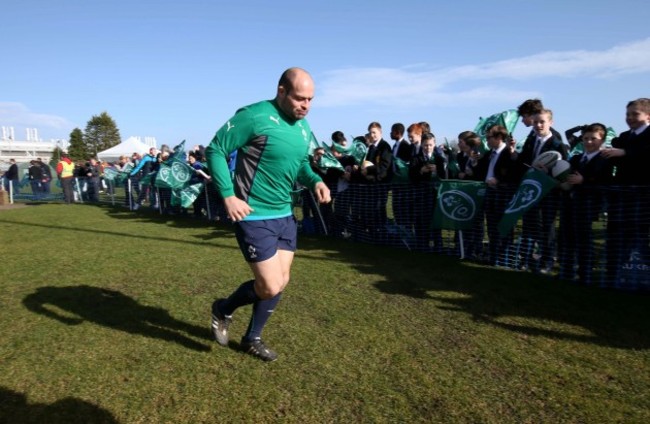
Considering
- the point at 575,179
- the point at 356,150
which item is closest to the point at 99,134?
the point at 356,150

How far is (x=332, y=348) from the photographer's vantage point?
12.0ft

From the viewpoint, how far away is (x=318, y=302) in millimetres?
4816

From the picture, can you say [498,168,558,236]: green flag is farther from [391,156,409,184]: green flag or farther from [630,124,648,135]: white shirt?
[391,156,409,184]: green flag

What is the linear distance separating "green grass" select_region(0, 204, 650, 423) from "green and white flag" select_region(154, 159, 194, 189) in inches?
213

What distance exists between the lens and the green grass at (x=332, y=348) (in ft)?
9.26

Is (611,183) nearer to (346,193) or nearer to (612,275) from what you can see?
(612,275)

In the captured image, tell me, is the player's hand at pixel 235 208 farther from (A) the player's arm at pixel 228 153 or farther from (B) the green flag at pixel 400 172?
(B) the green flag at pixel 400 172

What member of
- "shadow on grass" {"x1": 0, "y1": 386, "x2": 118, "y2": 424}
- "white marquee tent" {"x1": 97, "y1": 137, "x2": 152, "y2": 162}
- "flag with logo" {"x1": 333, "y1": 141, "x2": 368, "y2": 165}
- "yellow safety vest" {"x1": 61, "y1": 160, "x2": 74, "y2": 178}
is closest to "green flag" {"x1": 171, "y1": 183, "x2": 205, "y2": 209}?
"flag with logo" {"x1": 333, "y1": 141, "x2": 368, "y2": 165}

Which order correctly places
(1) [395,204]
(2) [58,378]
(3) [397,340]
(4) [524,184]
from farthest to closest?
(1) [395,204] → (4) [524,184] → (3) [397,340] → (2) [58,378]

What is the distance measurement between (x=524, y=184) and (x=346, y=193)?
12.1ft

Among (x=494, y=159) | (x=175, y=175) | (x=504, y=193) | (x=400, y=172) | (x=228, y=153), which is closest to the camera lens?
(x=228, y=153)

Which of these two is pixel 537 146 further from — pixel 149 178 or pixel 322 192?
pixel 149 178

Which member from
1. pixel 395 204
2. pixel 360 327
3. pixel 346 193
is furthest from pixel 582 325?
pixel 346 193

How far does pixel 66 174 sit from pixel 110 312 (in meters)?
14.9
